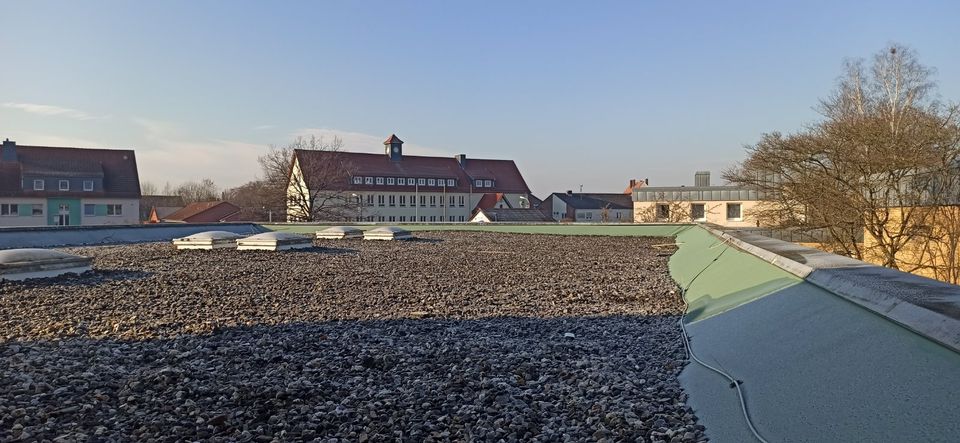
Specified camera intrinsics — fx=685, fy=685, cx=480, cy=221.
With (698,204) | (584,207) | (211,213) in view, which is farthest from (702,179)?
(211,213)

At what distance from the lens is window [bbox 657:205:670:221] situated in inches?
2017

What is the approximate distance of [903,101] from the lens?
31.7 m

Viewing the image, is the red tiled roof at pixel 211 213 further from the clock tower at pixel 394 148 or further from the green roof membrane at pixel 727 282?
the green roof membrane at pixel 727 282

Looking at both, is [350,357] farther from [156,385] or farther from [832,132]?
[832,132]

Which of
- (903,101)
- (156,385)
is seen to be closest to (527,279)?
(156,385)

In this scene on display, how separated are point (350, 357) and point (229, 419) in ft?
6.03

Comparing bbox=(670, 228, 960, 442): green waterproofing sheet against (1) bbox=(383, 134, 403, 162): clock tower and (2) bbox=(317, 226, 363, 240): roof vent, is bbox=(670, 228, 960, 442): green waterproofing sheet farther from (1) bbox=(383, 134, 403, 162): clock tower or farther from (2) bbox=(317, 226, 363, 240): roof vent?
(1) bbox=(383, 134, 403, 162): clock tower

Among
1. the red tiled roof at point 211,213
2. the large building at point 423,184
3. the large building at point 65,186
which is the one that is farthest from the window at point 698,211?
the large building at point 65,186

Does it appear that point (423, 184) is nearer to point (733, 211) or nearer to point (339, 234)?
point (733, 211)

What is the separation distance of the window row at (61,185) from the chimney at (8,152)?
9.78ft

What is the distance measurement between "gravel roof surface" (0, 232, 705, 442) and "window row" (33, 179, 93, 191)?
Answer: 49022 millimetres

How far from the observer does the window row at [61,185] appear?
5422 centimetres

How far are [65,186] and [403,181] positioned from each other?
33.5 m

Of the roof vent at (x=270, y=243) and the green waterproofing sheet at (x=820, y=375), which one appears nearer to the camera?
the green waterproofing sheet at (x=820, y=375)
